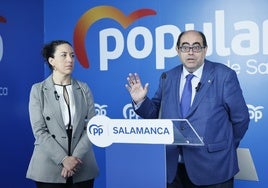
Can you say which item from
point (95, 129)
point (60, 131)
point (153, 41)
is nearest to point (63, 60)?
point (60, 131)

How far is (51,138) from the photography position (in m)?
2.68

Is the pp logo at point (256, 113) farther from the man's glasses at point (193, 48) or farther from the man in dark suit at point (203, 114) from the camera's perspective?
the man's glasses at point (193, 48)

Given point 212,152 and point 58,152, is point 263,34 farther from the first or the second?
point 58,152

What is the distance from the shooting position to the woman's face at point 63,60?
280 cm

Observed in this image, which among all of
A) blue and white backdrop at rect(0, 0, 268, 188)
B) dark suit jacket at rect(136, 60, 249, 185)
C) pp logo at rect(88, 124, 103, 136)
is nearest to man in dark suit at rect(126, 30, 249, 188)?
dark suit jacket at rect(136, 60, 249, 185)

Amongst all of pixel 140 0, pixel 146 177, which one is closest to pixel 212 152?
pixel 146 177

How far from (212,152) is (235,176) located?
266 millimetres

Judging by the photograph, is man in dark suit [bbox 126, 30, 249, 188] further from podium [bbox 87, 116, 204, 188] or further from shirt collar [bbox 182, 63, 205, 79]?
podium [bbox 87, 116, 204, 188]

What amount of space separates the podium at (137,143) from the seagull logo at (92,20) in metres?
2.80

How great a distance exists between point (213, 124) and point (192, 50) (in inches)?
18.3

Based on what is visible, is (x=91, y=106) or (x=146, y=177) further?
(x=91, y=106)

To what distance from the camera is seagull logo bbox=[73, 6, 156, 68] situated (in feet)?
15.1

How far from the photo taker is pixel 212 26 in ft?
13.9

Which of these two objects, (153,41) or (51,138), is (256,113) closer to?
(153,41)
